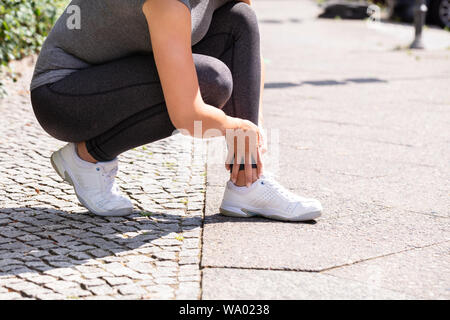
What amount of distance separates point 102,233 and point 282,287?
2.61 ft

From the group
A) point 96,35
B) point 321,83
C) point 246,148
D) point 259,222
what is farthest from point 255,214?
point 321,83

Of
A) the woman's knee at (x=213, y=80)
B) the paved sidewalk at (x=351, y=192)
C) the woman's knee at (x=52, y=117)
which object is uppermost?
the woman's knee at (x=213, y=80)

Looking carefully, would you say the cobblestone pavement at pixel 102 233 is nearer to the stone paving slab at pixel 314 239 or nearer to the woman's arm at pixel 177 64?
the stone paving slab at pixel 314 239

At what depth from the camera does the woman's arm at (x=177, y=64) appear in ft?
7.50

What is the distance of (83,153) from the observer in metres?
2.79

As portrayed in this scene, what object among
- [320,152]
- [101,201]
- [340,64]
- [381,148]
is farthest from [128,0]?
[340,64]

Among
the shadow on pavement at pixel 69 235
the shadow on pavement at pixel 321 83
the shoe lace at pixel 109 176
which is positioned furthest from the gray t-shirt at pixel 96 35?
the shadow on pavement at pixel 321 83

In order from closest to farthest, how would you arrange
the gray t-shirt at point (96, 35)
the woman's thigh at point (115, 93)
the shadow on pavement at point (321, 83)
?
the gray t-shirt at point (96, 35), the woman's thigh at point (115, 93), the shadow on pavement at point (321, 83)

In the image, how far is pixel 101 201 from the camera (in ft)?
9.26

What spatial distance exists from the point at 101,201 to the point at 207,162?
104 centimetres

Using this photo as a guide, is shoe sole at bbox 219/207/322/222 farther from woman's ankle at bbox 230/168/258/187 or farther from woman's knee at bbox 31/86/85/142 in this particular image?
woman's knee at bbox 31/86/85/142

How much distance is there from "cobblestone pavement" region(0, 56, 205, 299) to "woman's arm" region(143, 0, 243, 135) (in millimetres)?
Result: 454

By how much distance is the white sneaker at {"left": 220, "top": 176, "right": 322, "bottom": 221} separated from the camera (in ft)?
9.20

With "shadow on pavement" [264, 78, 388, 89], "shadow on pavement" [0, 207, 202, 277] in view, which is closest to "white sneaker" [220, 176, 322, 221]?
"shadow on pavement" [0, 207, 202, 277]
